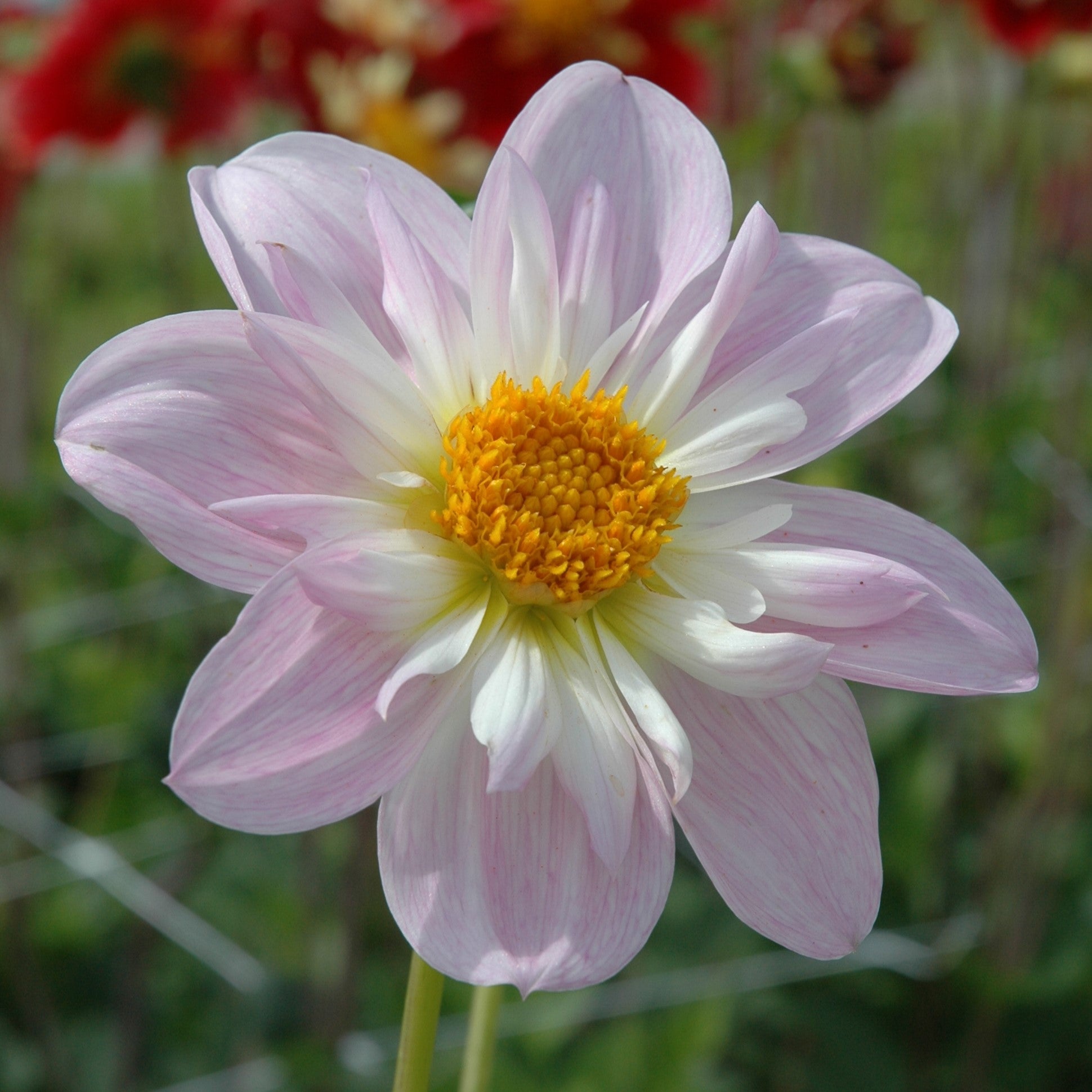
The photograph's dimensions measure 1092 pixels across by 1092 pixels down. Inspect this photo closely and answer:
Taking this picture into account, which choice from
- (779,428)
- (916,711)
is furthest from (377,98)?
(916,711)

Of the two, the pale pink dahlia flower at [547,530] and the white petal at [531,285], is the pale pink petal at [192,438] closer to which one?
the pale pink dahlia flower at [547,530]

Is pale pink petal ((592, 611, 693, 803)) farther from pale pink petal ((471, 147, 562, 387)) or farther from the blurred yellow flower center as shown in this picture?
pale pink petal ((471, 147, 562, 387))

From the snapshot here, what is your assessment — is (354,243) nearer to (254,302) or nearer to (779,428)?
(254,302)

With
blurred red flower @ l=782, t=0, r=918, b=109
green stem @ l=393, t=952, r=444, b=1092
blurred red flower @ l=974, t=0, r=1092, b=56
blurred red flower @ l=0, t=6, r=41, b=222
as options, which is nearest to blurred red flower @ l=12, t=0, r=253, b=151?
blurred red flower @ l=0, t=6, r=41, b=222

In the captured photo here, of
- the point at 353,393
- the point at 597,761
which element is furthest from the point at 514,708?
the point at 353,393

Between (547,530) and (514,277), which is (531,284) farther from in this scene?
(547,530)

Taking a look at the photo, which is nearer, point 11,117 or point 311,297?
point 311,297
